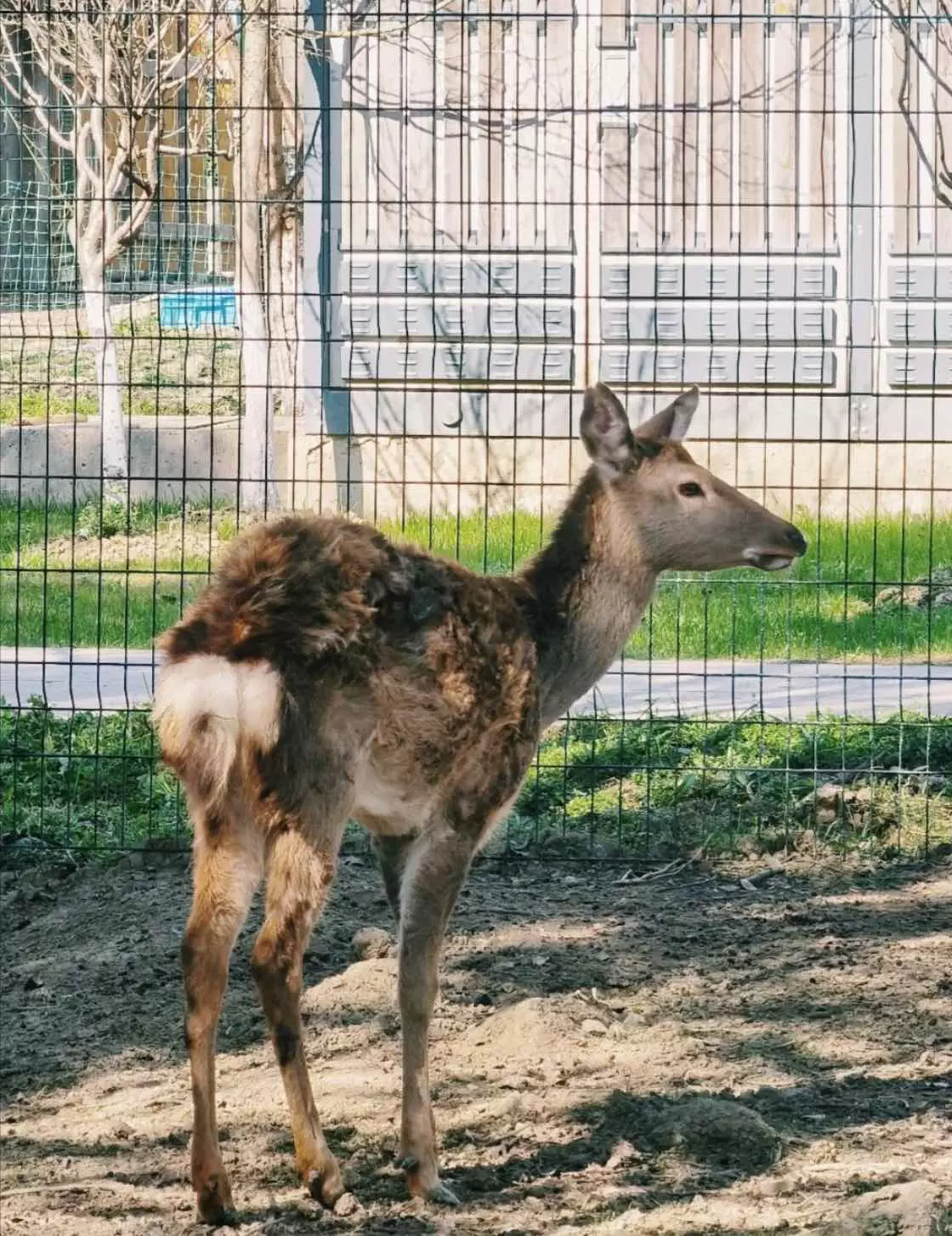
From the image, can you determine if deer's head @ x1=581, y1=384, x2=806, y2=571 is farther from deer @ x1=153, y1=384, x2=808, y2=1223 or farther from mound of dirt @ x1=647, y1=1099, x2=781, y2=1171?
mound of dirt @ x1=647, y1=1099, x2=781, y2=1171

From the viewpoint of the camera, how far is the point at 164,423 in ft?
48.0

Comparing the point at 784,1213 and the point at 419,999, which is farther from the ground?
the point at 419,999

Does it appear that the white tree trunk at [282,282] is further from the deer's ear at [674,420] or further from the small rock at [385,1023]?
the small rock at [385,1023]

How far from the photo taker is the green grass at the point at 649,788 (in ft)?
25.8

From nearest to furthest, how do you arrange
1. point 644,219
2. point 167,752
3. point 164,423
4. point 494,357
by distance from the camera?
point 167,752, point 494,357, point 644,219, point 164,423

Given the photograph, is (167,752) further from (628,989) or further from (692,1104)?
(628,989)

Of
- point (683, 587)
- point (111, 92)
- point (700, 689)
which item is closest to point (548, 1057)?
point (683, 587)

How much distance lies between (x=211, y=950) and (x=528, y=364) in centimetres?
739

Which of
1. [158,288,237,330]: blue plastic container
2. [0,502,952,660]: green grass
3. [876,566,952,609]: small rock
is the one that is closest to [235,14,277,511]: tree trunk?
[158,288,237,330]: blue plastic container

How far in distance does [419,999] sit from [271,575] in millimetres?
1172

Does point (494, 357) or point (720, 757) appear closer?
point (720, 757)

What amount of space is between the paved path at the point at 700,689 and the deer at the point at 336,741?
387 cm

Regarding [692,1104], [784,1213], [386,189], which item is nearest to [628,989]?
[692,1104]

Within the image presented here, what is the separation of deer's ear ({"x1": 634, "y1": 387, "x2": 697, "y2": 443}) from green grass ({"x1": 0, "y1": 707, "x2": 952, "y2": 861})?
80.1 inches
